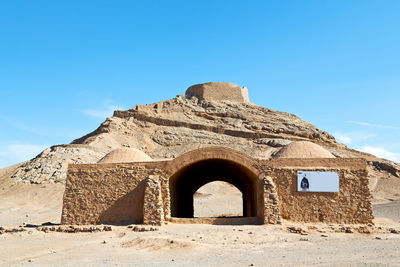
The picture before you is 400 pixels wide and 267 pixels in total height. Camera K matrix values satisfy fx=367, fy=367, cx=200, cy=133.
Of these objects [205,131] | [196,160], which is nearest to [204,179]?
[196,160]

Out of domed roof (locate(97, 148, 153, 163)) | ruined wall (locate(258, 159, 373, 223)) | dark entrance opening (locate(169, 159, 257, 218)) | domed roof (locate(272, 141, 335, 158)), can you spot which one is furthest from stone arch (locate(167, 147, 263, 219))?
domed roof (locate(97, 148, 153, 163))

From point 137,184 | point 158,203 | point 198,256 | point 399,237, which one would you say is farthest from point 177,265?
point 399,237

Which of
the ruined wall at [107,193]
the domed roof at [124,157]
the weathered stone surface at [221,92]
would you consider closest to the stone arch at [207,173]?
the ruined wall at [107,193]

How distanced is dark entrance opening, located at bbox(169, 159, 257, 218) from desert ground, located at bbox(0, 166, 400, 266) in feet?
9.52

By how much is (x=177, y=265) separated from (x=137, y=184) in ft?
22.9

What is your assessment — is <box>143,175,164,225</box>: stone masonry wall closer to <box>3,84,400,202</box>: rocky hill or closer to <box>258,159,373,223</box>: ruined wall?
<box>258,159,373,223</box>: ruined wall

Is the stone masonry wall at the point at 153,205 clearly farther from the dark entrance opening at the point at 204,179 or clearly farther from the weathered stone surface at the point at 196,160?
the dark entrance opening at the point at 204,179

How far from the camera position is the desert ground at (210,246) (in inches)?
351

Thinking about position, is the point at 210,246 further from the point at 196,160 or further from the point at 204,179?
the point at 204,179

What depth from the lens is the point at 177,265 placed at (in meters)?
8.57

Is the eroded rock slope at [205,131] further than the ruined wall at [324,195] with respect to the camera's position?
Yes

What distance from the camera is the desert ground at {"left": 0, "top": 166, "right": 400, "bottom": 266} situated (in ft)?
29.2

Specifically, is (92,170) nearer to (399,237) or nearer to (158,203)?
(158,203)

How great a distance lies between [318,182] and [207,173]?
840 centimetres
